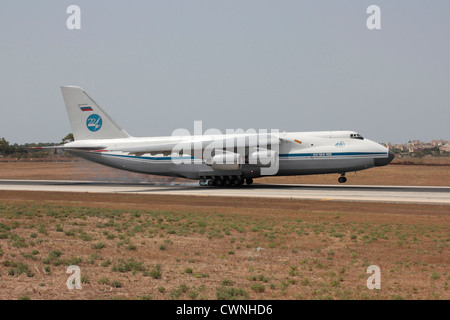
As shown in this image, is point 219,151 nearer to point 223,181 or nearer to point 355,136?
point 223,181

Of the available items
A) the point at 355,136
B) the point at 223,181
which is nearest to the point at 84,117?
the point at 223,181

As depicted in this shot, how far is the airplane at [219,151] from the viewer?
1556 inches

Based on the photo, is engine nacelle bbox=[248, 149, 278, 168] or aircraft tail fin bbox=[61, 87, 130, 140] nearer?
engine nacelle bbox=[248, 149, 278, 168]

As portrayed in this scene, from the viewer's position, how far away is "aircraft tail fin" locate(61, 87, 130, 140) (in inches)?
1779

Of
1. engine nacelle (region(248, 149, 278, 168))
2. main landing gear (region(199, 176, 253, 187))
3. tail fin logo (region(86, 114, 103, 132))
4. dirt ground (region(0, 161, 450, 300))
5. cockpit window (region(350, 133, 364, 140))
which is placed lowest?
dirt ground (region(0, 161, 450, 300))

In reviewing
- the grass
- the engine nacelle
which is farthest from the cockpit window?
the grass

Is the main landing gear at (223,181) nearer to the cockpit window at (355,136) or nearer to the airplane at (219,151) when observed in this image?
the airplane at (219,151)

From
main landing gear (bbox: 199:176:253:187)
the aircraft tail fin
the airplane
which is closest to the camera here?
the airplane

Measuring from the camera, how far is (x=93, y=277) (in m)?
12.4

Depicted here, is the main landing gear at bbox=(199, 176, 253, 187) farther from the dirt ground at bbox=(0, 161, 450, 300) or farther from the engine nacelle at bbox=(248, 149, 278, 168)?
the dirt ground at bbox=(0, 161, 450, 300)

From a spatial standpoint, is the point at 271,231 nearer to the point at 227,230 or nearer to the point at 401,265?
the point at 227,230

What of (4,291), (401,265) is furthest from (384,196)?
(4,291)

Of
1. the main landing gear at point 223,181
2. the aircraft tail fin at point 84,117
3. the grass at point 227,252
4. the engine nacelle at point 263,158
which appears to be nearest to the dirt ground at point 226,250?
the grass at point 227,252

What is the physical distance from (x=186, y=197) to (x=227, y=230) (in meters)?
14.7
